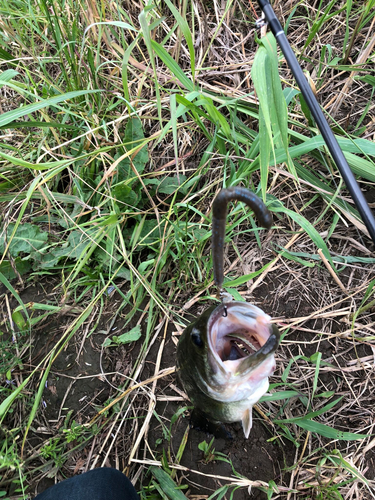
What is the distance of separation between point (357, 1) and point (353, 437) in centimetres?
275

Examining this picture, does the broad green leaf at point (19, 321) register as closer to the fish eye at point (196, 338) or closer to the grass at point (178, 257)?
the grass at point (178, 257)

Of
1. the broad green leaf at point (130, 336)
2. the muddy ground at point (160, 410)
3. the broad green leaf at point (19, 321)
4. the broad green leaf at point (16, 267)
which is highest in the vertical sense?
the broad green leaf at point (16, 267)

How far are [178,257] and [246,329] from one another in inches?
34.6

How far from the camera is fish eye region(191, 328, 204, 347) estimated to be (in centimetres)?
120

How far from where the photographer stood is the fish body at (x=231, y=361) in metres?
1.09

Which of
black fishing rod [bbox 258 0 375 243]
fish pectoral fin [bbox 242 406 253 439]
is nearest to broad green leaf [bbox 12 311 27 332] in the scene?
fish pectoral fin [bbox 242 406 253 439]

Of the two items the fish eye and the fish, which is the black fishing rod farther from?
the fish eye

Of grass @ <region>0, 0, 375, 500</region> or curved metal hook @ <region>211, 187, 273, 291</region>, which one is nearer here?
curved metal hook @ <region>211, 187, 273, 291</region>

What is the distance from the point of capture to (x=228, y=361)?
3.82 ft

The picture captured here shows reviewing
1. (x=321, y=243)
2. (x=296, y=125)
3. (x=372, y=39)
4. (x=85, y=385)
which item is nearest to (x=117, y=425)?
(x=85, y=385)

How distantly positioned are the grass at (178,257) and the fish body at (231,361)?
59 centimetres

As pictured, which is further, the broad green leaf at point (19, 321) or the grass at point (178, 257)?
the broad green leaf at point (19, 321)

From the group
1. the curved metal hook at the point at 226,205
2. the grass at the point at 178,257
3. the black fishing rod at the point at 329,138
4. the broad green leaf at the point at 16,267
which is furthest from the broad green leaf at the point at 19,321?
the black fishing rod at the point at 329,138

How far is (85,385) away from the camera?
2109 millimetres
